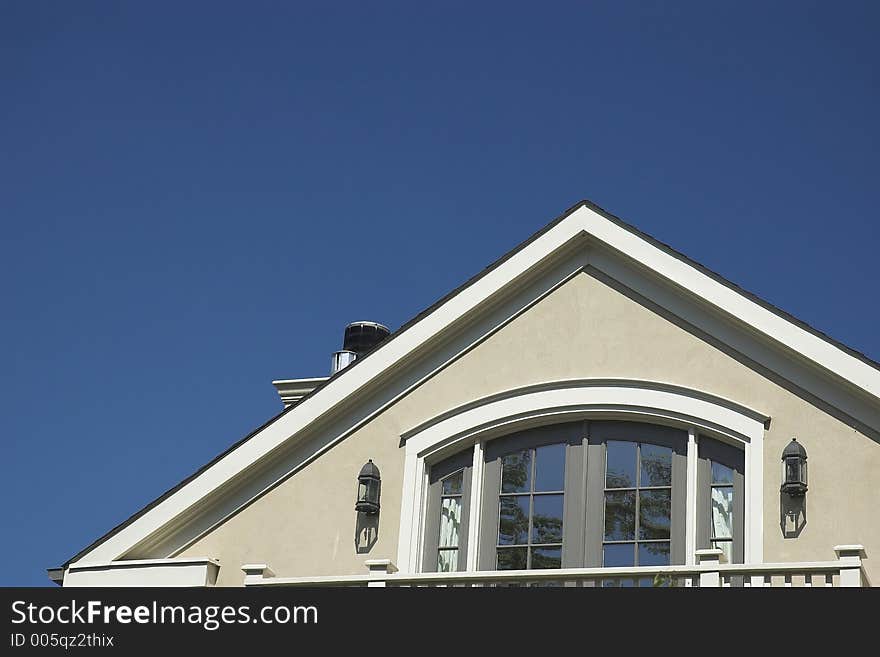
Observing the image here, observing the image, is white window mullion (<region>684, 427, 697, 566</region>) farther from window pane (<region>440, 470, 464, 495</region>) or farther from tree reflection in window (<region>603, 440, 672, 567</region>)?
window pane (<region>440, 470, 464, 495</region>)

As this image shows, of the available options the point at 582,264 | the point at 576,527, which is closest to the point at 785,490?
the point at 576,527

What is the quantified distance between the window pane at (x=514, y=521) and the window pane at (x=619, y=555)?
81 centimetres

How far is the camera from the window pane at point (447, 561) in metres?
13.9

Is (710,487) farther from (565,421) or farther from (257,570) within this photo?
(257,570)

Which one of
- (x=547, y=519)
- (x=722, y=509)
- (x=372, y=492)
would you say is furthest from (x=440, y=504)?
(x=722, y=509)

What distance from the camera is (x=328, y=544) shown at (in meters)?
14.1

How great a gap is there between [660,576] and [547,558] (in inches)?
59.4

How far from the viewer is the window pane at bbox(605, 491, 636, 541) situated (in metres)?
13.5

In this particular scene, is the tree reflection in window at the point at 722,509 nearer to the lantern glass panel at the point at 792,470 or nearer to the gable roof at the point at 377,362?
the lantern glass panel at the point at 792,470
